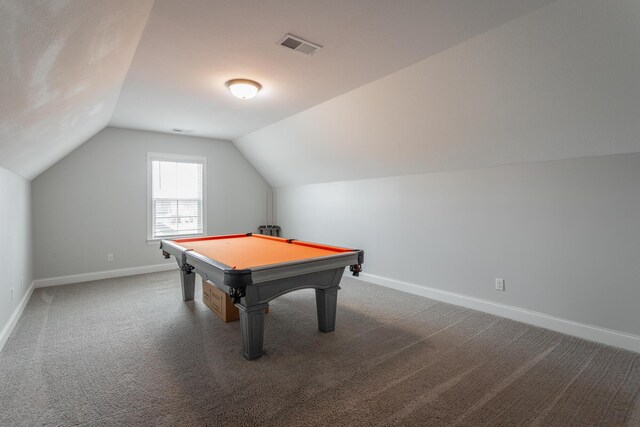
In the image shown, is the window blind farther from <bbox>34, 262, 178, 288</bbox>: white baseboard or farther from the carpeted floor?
the carpeted floor

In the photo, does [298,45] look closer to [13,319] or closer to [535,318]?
[535,318]

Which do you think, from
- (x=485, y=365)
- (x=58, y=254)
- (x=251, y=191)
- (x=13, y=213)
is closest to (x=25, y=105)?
(x=13, y=213)

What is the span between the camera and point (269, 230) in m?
6.63

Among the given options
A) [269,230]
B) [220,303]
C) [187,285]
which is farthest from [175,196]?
[220,303]

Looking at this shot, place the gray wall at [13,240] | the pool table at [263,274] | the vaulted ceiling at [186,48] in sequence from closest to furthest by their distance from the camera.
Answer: the vaulted ceiling at [186,48]
the pool table at [263,274]
the gray wall at [13,240]

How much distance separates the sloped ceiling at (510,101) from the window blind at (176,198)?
2563mm

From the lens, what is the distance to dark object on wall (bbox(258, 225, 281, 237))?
6.56 meters

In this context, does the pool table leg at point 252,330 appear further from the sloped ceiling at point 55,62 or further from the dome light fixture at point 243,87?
the dome light fixture at point 243,87

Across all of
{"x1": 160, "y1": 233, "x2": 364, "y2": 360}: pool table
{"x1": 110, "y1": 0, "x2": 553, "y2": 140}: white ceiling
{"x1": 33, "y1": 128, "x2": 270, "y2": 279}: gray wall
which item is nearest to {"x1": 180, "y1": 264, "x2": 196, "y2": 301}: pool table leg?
{"x1": 160, "y1": 233, "x2": 364, "y2": 360}: pool table

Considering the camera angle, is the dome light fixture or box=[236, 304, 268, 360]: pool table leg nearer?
box=[236, 304, 268, 360]: pool table leg

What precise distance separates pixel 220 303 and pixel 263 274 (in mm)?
1249

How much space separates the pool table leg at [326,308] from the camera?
2.92 metres

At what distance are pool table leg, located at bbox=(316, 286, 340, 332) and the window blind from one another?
381cm

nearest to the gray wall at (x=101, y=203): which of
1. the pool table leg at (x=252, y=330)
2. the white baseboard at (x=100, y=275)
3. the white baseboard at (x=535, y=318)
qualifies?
the white baseboard at (x=100, y=275)
